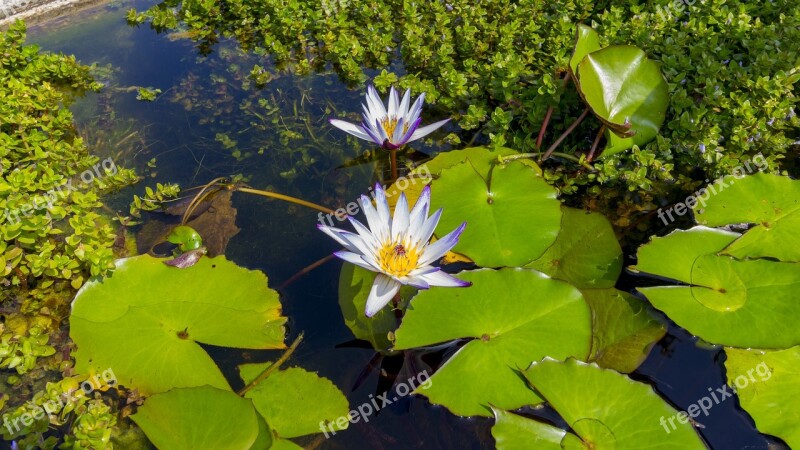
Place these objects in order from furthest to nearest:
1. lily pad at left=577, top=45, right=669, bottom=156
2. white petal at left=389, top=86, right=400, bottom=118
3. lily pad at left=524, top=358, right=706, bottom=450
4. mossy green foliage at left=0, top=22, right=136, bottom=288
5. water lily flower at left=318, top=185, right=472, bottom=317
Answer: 1. lily pad at left=577, top=45, right=669, bottom=156
2. white petal at left=389, top=86, right=400, bottom=118
3. mossy green foliage at left=0, top=22, right=136, bottom=288
4. water lily flower at left=318, top=185, right=472, bottom=317
5. lily pad at left=524, top=358, right=706, bottom=450

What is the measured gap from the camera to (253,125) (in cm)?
420

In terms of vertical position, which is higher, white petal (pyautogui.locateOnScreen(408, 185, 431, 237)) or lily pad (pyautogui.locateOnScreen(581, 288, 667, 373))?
white petal (pyautogui.locateOnScreen(408, 185, 431, 237))

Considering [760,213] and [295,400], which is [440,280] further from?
[760,213]

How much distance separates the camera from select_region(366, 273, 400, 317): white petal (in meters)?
2.41

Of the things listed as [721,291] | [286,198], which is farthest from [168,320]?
[721,291]

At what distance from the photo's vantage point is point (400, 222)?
8.39ft

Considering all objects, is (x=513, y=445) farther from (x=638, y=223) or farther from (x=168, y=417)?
(x=638, y=223)

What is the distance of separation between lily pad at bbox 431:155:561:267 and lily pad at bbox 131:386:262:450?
1.36m

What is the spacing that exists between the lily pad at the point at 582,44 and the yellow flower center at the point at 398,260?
176 centimetres

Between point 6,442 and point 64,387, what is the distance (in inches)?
13.2

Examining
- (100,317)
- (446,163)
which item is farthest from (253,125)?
(100,317)

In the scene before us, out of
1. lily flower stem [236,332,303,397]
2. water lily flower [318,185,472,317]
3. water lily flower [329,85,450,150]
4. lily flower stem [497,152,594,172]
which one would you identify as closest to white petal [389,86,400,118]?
water lily flower [329,85,450,150]

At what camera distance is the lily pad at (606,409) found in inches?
90.4

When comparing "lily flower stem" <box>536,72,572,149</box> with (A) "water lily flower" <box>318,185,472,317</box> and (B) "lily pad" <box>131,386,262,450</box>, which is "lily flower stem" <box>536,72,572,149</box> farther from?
(B) "lily pad" <box>131,386,262,450</box>
